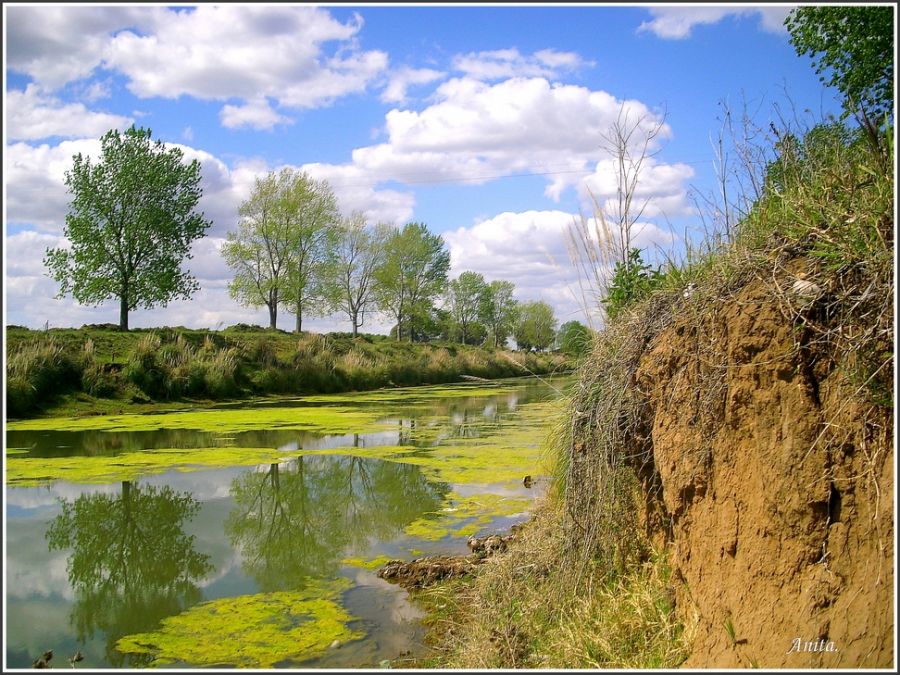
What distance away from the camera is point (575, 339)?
6.15 m

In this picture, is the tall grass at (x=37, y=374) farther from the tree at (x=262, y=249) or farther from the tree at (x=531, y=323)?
the tree at (x=531, y=323)

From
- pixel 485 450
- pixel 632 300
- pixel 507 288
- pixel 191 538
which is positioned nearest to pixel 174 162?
pixel 485 450

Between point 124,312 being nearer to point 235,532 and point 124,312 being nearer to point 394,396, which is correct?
point 394,396

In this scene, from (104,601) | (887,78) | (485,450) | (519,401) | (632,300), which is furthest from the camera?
(519,401)

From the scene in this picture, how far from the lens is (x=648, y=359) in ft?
14.9

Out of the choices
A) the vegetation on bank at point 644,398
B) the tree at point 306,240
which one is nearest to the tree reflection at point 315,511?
the vegetation on bank at point 644,398

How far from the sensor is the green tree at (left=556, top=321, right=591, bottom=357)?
5.96 metres

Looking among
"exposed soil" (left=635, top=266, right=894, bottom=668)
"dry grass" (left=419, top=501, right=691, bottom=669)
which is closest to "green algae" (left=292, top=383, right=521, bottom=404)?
"dry grass" (left=419, top=501, right=691, bottom=669)

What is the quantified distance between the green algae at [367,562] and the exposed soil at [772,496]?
341cm

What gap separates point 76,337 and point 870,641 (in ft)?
80.2

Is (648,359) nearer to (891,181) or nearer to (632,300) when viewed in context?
(632,300)

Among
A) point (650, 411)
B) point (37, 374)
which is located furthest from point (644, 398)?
point (37, 374)

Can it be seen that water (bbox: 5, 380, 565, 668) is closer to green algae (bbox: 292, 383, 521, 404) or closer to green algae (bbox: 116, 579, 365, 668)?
green algae (bbox: 116, 579, 365, 668)

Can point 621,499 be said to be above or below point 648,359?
below
